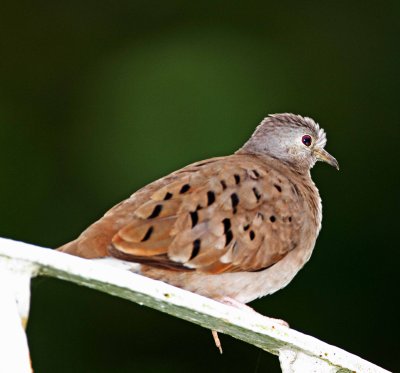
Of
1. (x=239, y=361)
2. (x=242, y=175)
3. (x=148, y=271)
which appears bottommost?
(x=239, y=361)

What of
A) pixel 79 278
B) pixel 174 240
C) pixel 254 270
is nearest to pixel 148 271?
pixel 174 240

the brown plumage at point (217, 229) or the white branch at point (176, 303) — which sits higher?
the white branch at point (176, 303)

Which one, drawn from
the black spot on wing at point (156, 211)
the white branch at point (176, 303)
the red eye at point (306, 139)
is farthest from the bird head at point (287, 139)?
the white branch at point (176, 303)

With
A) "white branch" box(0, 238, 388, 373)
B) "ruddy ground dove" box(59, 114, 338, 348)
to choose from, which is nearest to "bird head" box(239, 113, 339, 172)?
"ruddy ground dove" box(59, 114, 338, 348)

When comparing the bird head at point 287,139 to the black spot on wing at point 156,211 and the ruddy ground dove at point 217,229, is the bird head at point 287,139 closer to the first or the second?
the ruddy ground dove at point 217,229

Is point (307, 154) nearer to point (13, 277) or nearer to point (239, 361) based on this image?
point (239, 361)

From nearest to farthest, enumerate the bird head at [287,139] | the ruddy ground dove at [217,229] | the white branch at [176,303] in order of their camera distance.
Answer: the white branch at [176,303]
the ruddy ground dove at [217,229]
the bird head at [287,139]

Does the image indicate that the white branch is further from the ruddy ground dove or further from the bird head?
the bird head
